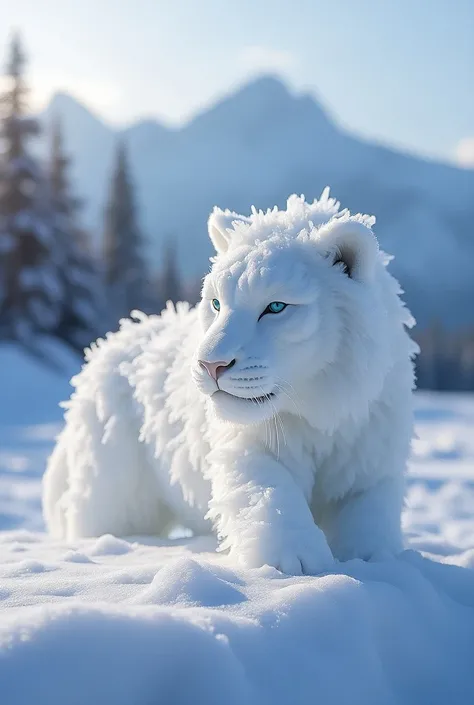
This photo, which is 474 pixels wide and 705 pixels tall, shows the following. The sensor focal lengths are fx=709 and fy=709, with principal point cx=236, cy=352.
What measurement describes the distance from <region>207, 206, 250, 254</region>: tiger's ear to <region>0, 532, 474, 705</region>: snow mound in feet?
4.17

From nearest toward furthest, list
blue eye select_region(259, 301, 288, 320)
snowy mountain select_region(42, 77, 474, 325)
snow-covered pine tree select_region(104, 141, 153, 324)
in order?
blue eye select_region(259, 301, 288, 320) < snow-covered pine tree select_region(104, 141, 153, 324) < snowy mountain select_region(42, 77, 474, 325)

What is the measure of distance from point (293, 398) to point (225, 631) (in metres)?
1.00

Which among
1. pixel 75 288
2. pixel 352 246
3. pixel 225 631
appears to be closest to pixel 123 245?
pixel 75 288

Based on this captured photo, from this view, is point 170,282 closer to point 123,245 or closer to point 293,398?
point 123,245

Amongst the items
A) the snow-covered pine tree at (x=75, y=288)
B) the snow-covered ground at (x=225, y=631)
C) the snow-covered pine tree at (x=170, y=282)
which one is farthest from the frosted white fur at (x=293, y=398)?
the snow-covered pine tree at (x=170, y=282)

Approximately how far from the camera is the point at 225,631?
5.64ft

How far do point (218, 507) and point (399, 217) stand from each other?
518 ft

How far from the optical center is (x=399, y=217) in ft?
504

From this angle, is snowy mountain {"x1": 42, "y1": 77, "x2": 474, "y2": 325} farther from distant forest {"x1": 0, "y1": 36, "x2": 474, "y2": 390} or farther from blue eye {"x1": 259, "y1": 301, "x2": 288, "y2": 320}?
blue eye {"x1": 259, "y1": 301, "x2": 288, "y2": 320}

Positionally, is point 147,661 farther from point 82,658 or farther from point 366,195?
point 366,195

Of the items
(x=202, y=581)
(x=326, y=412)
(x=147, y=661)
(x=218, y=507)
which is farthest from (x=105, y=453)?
(x=147, y=661)

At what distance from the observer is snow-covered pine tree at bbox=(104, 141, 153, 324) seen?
2498cm

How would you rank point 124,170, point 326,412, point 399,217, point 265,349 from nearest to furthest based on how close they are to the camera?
point 265,349 < point 326,412 < point 124,170 < point 399,217

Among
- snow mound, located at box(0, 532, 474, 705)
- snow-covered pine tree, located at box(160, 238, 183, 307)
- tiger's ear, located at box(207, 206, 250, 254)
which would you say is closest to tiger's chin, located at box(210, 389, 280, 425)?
snow mound, located at box(0, 532, 474, 705)
